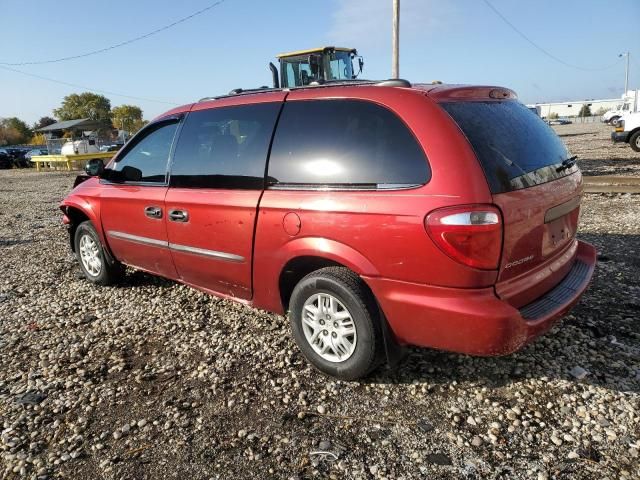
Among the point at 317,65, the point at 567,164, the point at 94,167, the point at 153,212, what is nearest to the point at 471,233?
the point at 567,164

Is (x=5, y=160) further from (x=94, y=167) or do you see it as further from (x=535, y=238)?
(x=535, y=238)

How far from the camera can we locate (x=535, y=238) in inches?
104

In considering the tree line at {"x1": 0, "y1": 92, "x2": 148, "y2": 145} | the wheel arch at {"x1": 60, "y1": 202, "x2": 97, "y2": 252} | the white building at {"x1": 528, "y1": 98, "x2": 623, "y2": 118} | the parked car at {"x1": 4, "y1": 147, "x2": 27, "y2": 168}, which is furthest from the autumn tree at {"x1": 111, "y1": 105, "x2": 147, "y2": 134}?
the wheel arch at {"x1": 60, "y1": 202, "x2": 97, "y2": 252}

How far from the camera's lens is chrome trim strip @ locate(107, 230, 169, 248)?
403 centimetres

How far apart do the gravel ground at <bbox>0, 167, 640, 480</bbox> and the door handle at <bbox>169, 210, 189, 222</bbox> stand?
0.94 m

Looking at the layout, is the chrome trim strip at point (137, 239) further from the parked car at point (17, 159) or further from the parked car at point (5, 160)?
the parked car at point (5, 160)

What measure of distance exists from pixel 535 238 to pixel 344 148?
4.03 ft

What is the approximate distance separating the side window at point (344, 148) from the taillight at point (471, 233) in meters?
0.26

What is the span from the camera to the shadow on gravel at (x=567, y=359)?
294cm

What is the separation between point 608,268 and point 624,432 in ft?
9.29

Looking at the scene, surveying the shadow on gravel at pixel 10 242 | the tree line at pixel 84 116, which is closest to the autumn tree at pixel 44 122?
the tree line at pixel 84 116

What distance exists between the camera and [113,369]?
3312mm

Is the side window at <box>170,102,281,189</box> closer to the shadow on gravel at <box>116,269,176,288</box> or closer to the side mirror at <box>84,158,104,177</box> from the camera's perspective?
the side mirror at <box>84,158,104,177</box>

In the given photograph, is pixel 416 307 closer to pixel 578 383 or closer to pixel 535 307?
pixel 535 307
